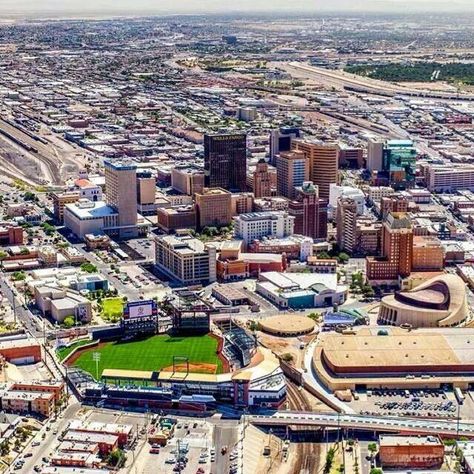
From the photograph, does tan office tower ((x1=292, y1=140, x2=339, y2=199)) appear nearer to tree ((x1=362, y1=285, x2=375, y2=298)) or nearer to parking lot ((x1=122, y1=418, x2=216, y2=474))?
tree ((x1=362, y1=285, x2=375, y2=298))

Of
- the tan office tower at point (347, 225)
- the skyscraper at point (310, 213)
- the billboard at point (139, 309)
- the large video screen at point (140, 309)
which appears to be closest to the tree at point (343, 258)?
the tan office tower at point (347, 225)

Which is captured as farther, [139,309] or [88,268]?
[88,268]

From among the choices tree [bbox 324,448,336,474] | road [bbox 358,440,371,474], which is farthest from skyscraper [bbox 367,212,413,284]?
tree [bbox 324,448,336,474]

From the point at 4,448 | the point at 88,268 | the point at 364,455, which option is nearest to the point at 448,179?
the point at 88,268

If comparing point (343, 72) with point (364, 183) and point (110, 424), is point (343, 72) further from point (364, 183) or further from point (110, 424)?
point (110, 424)

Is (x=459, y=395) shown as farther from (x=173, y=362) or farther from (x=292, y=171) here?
(x=292, y=171)

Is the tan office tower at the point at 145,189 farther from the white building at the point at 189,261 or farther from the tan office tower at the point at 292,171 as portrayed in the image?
the white building at the point at 189,261
